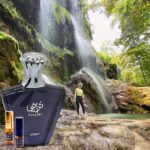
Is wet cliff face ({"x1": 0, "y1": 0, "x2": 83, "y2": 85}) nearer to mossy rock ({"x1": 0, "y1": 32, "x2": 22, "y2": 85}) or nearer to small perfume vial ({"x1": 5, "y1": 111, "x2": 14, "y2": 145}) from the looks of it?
mossy rock ({"x1": 0, "y1": 32, "x2": 22, "y2": 85})

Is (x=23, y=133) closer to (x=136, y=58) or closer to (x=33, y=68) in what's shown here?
(x=33, y=68)

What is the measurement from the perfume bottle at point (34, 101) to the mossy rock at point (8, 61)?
2631 millimetres

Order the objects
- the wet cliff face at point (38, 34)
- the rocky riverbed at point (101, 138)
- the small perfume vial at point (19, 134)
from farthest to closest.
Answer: the wet cliff face at point (38, 34) < the rocky riverbed at point (101, 138) < the small perfume vial at point (19, 134)

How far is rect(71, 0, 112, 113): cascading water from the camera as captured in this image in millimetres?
13825

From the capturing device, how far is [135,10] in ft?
22.3

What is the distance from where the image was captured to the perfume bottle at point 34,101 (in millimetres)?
3105

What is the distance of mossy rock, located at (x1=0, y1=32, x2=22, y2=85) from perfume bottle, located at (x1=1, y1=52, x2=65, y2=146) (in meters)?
2.63

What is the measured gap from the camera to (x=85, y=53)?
16406 millimetres

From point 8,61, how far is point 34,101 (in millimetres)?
3174

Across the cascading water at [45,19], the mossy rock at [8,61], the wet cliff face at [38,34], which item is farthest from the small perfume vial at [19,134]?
the cascading water at [45,19]

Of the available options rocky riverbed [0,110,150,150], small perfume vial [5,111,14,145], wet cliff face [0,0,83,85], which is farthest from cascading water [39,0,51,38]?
small perfume vial [5,111,14,145]

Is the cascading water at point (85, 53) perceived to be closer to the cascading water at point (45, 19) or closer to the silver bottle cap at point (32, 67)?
the cascading water at point (45, 19)

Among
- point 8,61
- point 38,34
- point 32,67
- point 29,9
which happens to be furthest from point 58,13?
point 32,67

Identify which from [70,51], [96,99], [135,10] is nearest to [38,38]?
[70,51]
